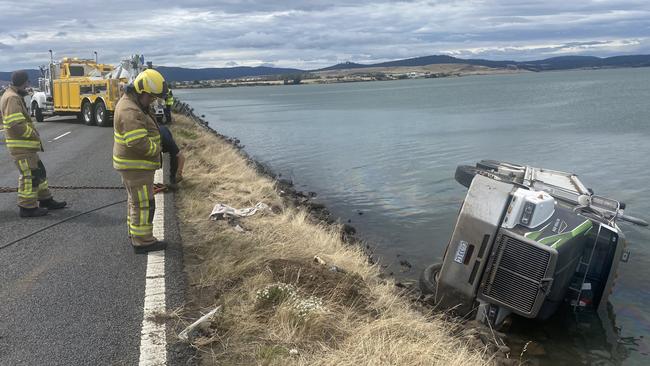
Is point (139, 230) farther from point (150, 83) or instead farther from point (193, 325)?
point (193, 325)

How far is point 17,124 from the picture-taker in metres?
7.45

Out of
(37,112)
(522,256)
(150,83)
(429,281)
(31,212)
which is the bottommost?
(37,112)

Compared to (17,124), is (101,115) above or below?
below

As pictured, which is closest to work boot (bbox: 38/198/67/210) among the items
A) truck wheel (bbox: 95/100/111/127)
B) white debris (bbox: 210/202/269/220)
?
white debris (bbox: 210/202/269/220)

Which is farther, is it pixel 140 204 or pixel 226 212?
pixel 226 212

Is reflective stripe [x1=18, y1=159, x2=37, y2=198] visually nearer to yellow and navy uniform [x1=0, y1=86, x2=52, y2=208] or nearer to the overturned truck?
yellow and navy uniform [x1=0, y1=86, x2=52, y2=208]

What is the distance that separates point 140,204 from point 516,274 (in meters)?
4.02

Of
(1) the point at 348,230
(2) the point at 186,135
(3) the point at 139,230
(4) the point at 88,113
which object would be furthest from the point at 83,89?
(3) the point at 139,230

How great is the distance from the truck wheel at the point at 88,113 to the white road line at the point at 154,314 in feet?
61.3

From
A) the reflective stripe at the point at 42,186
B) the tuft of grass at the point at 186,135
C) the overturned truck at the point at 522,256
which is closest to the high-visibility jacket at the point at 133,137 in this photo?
the reflective stripe at the point at 42,186

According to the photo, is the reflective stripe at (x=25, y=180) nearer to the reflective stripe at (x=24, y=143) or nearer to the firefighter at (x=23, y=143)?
the firefighter at (x=23, y=143)

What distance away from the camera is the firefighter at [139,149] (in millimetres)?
5609

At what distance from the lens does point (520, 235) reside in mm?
5543

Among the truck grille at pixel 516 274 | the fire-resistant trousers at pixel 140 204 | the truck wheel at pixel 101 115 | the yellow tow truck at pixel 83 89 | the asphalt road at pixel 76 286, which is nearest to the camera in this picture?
the asphalt road at pixel 76 286
